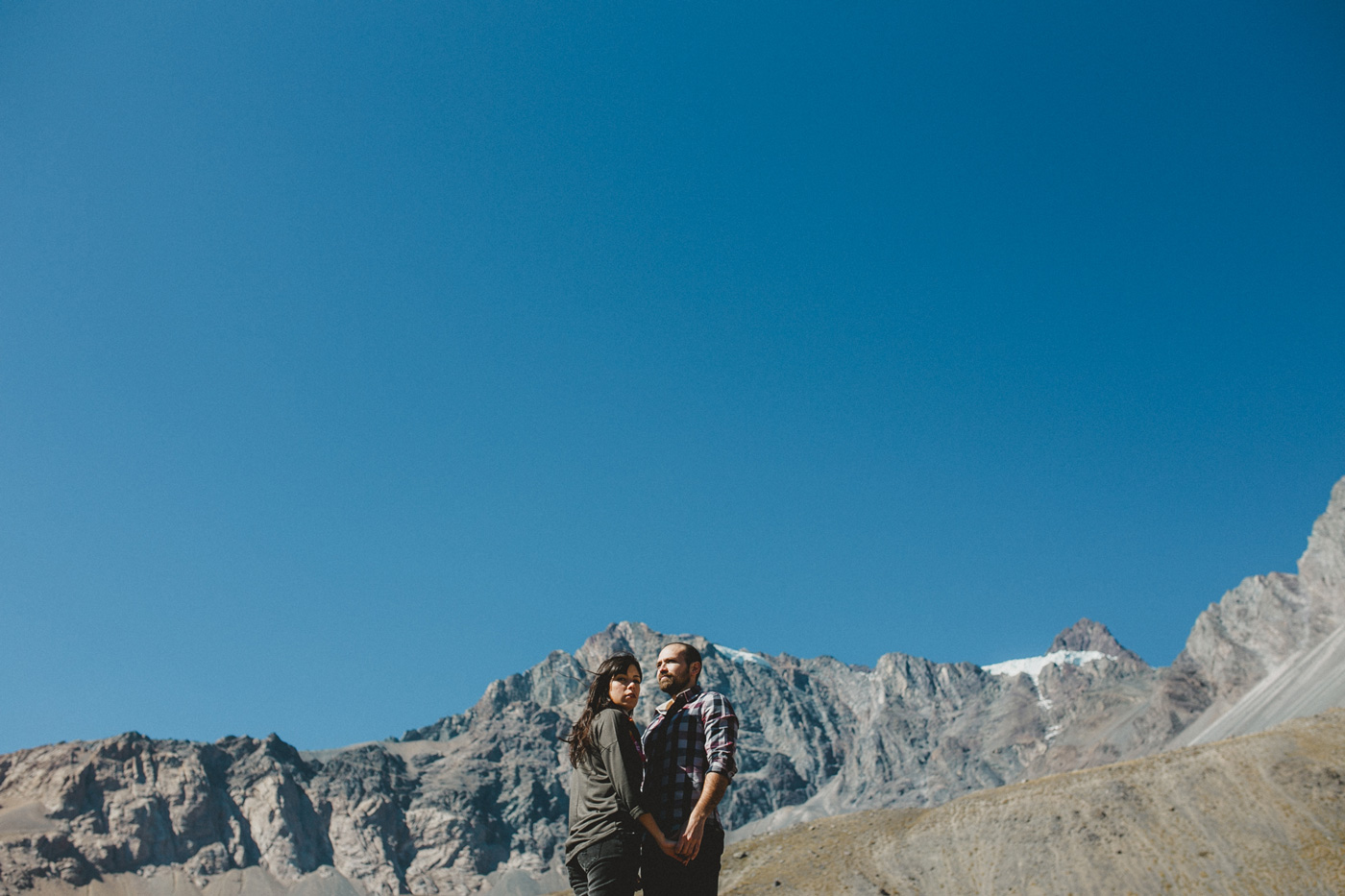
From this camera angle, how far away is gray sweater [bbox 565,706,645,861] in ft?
25.9

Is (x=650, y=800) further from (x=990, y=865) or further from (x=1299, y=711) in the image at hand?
(x=1299, y=711)

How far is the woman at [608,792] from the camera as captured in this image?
25.9 feet

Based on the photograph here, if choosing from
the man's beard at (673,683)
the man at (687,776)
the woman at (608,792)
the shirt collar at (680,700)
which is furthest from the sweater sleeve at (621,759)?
the man's beard at (673,683)

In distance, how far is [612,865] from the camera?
7.89 meters

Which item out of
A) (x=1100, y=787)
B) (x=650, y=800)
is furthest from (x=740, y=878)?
(x=650, y=800)

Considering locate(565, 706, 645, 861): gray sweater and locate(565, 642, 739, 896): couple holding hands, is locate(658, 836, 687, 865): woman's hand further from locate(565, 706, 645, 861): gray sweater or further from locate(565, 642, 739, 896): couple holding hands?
locate(565, 706, 645, 861): gray sweater

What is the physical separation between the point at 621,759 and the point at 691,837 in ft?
3.13

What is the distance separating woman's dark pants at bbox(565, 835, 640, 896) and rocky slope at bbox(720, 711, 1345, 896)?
77914 millimetres

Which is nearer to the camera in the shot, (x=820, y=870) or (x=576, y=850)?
(x=576, y=850)

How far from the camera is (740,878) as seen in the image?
8225cm

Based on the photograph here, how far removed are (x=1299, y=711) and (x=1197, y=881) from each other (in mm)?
114146

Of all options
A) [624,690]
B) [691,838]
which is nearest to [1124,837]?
[691,838]

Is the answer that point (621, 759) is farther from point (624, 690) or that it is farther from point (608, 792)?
point (624, 690)

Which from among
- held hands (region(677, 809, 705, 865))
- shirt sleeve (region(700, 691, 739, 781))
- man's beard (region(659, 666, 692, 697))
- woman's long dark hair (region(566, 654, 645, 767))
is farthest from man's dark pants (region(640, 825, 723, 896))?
man's beard (region(659, 666, 692, 697))
